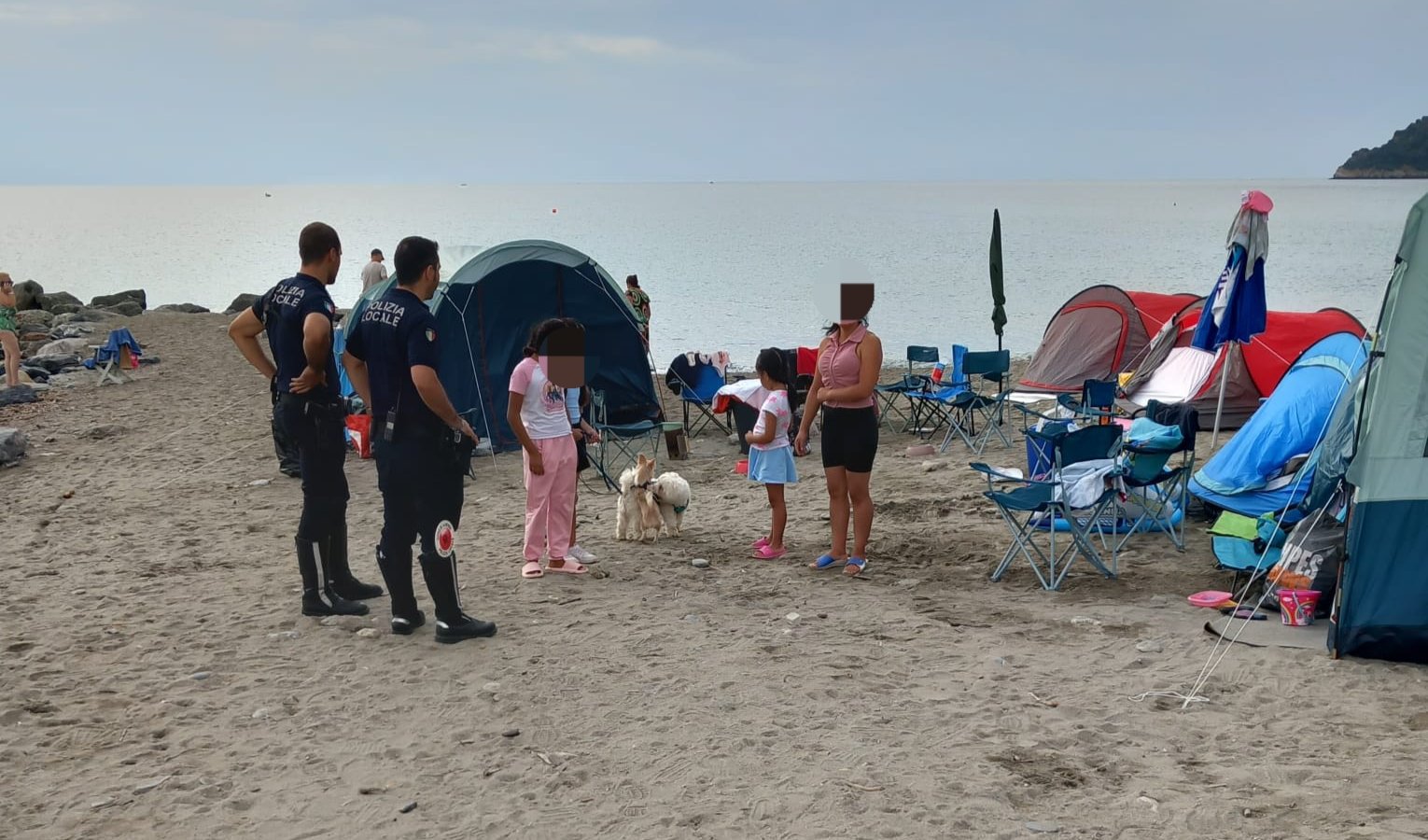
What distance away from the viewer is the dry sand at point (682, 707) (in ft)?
12.6

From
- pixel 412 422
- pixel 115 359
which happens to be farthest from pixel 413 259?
pixel 115 359

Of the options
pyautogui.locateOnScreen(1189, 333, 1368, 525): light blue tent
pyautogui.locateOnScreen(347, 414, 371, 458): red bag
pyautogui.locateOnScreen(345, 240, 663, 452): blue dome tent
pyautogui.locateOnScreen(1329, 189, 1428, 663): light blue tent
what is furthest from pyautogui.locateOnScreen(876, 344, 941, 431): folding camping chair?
pyautogui.locateOnScreen(1329, 189, 1428, 663): light blue tent

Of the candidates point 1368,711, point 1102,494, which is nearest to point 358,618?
point 1102,494

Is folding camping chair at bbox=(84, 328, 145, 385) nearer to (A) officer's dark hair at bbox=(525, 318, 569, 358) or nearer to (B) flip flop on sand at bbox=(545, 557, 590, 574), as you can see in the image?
(B) flip flop on sand at bbox=(545, 557, 590, 574)

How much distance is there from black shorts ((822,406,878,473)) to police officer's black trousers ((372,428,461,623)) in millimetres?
2110

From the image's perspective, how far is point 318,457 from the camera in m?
5.46

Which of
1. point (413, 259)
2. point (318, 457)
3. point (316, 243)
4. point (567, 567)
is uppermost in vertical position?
point (316, 243)

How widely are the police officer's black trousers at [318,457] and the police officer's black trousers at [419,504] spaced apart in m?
0.44

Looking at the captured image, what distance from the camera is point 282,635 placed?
18.4 feet

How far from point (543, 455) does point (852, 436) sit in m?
1.68

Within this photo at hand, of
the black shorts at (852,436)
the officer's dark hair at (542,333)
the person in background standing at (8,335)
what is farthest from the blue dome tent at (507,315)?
the person in background standing at (8,335)

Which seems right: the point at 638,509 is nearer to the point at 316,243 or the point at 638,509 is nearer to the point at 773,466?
the point at 773,466

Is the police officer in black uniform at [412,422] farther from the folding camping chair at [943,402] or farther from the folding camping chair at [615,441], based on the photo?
the folding camping chair at [943,402]

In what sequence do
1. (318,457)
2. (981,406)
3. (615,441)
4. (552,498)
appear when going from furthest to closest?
(981,406) → (615,441) → (552,498) → (318,457)
